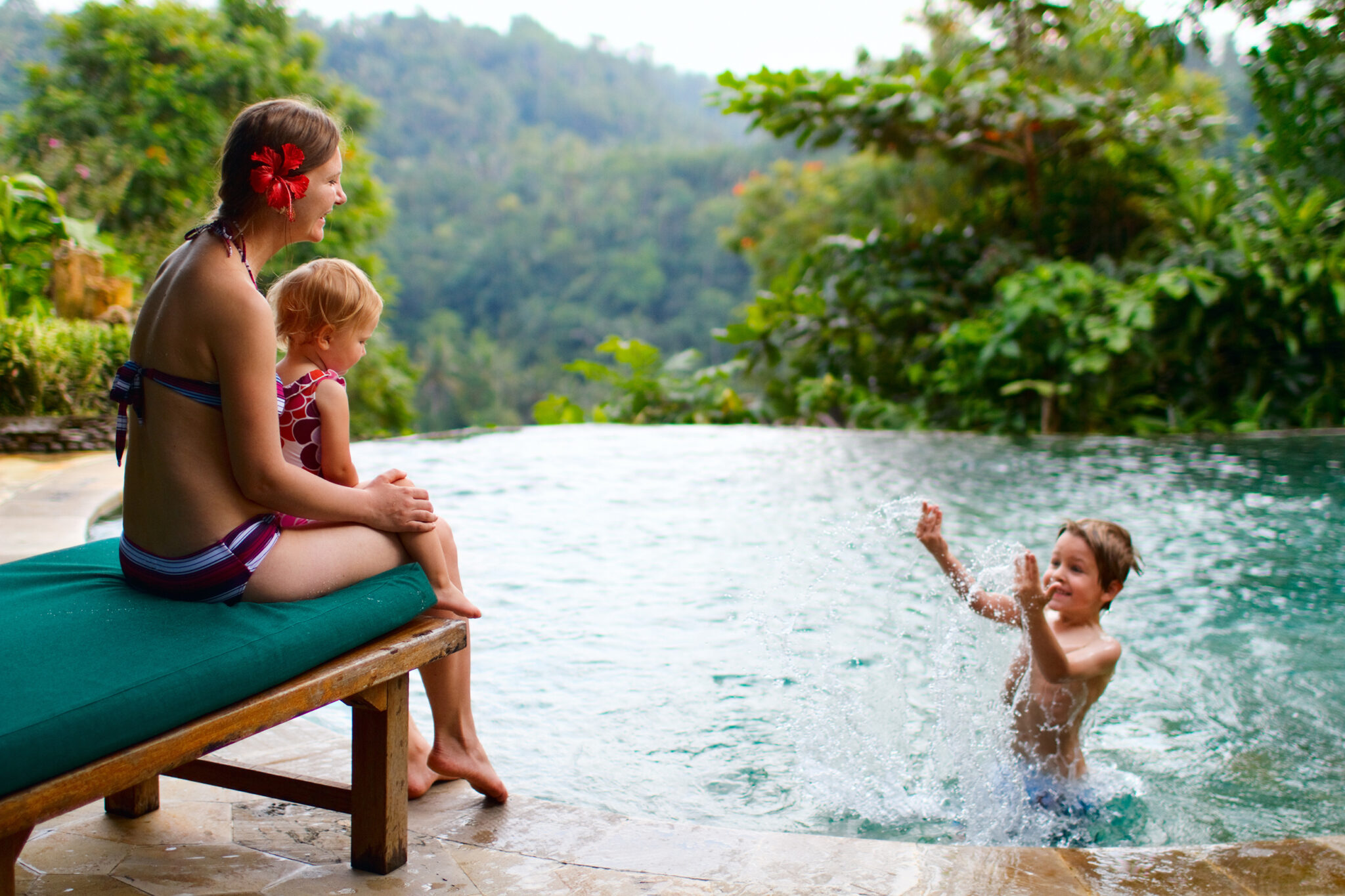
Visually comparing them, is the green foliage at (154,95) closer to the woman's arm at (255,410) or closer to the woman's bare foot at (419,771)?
the woman's bare foot at (419,771)

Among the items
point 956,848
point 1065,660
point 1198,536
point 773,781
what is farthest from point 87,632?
point 1198,536

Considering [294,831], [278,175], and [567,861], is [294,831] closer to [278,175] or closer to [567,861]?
[567,861]

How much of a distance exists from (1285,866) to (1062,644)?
0.79 m

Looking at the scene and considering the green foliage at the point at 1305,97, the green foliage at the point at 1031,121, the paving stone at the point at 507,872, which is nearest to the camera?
the paving stone at the point at 507,872

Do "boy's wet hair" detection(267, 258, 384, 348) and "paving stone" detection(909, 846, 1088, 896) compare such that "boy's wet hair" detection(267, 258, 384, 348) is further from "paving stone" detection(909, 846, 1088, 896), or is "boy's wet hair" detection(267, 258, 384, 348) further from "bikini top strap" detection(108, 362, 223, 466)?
"paving stone" detection(909, 846, 1088, 896)

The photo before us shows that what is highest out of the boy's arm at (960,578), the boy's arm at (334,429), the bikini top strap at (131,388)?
the bikini top strap at (131,388)

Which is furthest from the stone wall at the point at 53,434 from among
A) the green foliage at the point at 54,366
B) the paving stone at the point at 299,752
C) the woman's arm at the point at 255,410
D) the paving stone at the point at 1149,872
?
the paving stone at the point at 1149,872

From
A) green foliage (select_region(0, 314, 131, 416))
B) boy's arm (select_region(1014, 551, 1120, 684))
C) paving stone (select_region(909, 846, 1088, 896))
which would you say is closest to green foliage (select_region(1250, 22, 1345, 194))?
boy's arm (select_region(1014, 551, 1120, 684))

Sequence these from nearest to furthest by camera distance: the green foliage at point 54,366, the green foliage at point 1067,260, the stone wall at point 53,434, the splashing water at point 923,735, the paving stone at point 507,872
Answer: the paving stone at point 507,872 < the splashing water at point 923,735 < the stone wall at point 53,434 < the green foliage at point 54,366 < the green foliage at point 1067,260

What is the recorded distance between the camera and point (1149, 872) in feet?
5.91

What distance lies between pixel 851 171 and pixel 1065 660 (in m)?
15.0

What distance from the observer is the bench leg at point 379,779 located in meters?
1.67

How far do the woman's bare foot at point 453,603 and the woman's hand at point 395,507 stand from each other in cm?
13

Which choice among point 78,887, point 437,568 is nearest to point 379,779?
point 437,568
